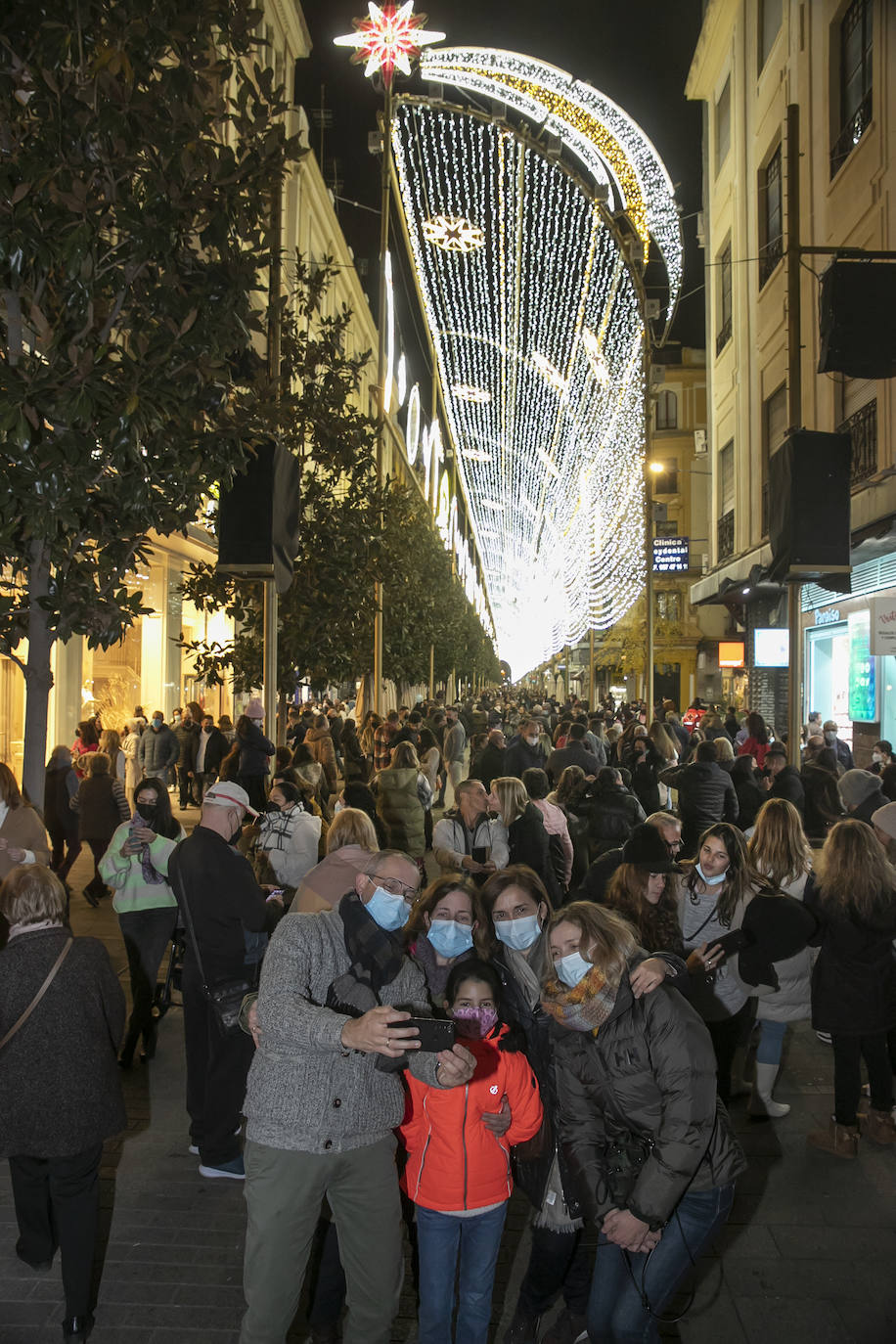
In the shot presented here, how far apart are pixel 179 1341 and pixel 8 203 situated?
5076 mm

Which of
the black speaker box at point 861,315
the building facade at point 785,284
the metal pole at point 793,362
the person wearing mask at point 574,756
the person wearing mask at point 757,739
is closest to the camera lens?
the black speaker box at point 861,315

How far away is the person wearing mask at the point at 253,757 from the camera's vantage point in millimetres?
12758

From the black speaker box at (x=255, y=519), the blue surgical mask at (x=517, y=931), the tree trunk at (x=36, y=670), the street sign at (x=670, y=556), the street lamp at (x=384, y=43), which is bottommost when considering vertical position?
the blue surgical mask at (x=517, y=931)

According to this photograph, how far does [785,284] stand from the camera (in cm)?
2039

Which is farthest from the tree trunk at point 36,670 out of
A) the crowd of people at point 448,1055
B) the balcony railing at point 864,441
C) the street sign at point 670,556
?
the street sign at point 670,556

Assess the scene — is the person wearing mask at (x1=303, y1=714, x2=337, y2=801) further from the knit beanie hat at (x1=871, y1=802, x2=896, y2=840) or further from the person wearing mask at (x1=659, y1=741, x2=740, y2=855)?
the knit beanie hat at (x1=871, y1=802, x2=896, y2=840)

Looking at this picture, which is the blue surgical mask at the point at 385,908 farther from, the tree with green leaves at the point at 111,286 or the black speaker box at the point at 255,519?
the black speaker box at the point at 255,519

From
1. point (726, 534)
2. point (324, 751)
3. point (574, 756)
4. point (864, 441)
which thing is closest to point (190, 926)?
point (574, 756)

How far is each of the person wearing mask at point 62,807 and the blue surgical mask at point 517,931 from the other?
787 cm

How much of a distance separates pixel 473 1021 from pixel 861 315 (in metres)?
8.58

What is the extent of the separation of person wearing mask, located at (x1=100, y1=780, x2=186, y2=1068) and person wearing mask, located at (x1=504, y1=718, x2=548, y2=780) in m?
8.55

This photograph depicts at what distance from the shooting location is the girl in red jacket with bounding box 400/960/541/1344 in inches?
145

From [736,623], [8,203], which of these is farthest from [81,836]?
[736,623]

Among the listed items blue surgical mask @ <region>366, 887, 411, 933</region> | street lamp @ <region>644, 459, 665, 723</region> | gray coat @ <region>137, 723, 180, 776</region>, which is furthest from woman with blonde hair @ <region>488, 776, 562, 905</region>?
street lamp @ <region>644, 459, 665, 723</region>
